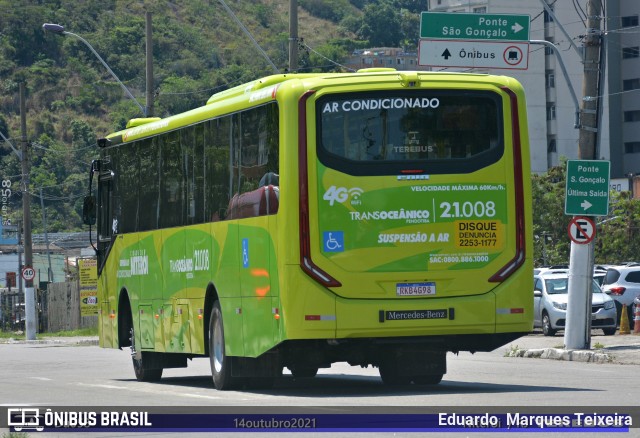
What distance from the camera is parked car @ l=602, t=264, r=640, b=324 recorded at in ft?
129

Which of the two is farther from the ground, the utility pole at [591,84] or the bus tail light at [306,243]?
the utility pole at [591,84]

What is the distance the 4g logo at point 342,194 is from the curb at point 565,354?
9.61 m

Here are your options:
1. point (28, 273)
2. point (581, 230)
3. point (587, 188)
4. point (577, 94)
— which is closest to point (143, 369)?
point (581, 230)

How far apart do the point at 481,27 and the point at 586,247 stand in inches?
218

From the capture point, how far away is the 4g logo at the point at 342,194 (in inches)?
675

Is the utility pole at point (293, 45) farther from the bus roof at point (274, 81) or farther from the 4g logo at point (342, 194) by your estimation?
the 4g logo at point (342, 194)

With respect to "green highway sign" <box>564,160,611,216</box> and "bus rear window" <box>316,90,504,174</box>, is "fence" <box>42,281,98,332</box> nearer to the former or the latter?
"green highway sign" <box>564,160,611,216</box>

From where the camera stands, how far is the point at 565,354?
27.0 metres

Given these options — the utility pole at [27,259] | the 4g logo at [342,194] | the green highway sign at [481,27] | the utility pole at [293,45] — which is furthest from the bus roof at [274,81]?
the utility pole at [27,259]

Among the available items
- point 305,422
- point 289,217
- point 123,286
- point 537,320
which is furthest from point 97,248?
point 537,320

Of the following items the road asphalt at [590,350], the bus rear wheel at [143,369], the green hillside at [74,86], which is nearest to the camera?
the bus rear wheel at [143,369]

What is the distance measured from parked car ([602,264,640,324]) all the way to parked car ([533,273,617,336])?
201 centimetres

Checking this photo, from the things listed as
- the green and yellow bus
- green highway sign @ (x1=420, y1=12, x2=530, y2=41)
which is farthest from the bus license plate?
green highway sign @ (x1=420, y1=12, x2=530, y2=41)

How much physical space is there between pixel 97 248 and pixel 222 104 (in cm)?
708
